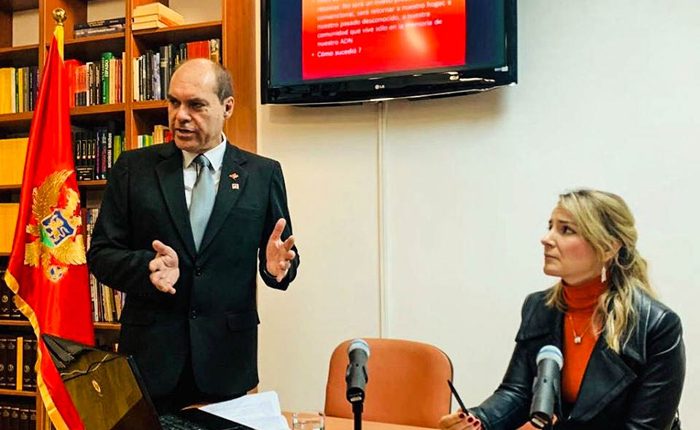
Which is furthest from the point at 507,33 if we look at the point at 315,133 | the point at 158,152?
the point at 158,152

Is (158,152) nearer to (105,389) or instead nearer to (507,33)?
(105,389)

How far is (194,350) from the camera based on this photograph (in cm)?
195

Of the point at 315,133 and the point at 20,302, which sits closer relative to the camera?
the point at 20,302

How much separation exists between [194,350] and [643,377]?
1.28 m

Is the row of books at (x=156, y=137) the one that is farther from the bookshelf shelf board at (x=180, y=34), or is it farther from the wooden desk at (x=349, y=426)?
the wooden desk at (x=349, y=426)

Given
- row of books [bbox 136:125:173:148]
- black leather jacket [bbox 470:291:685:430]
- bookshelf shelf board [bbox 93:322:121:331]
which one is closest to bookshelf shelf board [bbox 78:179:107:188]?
row of books [bbox 136:125:173:148]

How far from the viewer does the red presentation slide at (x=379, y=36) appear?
2.83 metres

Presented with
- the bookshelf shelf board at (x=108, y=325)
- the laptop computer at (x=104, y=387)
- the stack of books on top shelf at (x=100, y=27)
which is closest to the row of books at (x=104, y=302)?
the bookshelf shelf board at (x=108, y=325)

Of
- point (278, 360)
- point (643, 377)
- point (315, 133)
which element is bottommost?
point (278, 360)

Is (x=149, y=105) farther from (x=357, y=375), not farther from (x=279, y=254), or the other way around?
(x=357, y=375)

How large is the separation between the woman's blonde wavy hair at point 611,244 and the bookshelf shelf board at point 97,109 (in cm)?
228

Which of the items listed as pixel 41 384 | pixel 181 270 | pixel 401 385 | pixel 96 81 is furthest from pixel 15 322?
pixel 401 385

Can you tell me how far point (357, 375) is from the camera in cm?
119

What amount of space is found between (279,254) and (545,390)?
42.2 inches
